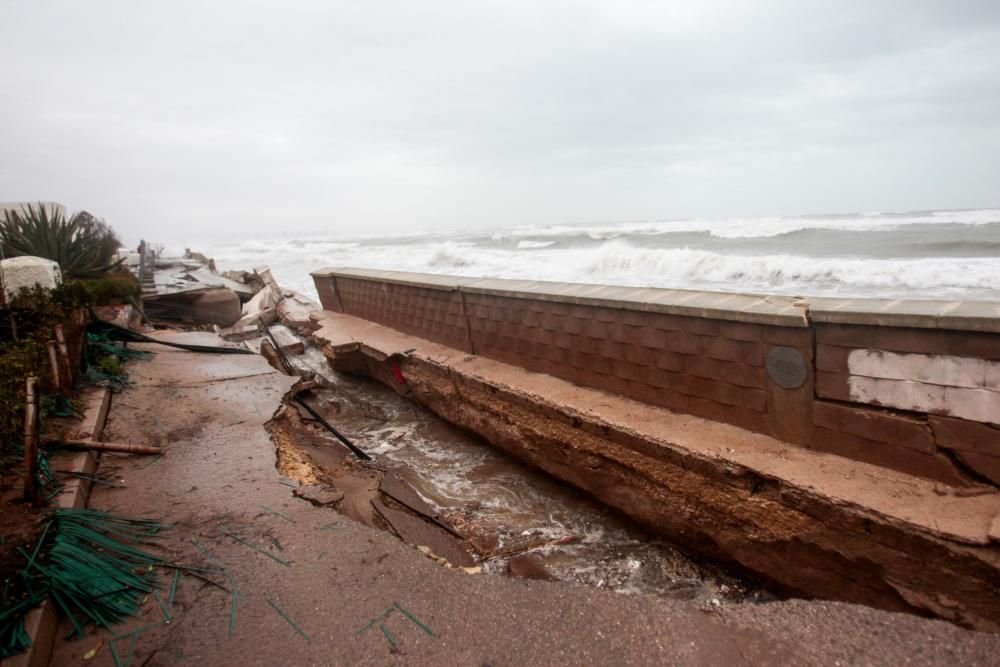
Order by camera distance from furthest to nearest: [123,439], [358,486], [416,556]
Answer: [123,439]
[358,486]
[416,556]

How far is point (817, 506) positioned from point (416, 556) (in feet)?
7.17

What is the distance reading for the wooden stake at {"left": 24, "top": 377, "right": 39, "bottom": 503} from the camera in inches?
113

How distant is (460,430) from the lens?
17.6 ft

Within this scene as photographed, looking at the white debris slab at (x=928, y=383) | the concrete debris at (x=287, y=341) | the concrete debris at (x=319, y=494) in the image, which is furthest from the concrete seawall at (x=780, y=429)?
the concrete debris at (x=287, y=341)

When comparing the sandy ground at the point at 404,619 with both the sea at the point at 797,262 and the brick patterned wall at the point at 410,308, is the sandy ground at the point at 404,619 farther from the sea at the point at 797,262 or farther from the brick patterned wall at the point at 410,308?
the sea at the point at 797,262

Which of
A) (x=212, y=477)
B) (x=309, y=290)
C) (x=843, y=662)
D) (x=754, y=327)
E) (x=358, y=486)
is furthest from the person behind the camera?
(x=309, y=290)

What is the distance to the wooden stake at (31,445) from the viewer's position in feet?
9.43

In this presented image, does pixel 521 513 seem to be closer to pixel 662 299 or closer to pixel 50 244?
pixel 662 299

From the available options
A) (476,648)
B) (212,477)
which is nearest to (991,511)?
(476,648)

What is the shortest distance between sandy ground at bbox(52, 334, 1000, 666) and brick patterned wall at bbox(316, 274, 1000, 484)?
0.84 m

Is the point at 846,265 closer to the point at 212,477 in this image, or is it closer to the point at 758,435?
the point at 758,435

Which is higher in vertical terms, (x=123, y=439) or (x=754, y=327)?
(x=754, y=327)

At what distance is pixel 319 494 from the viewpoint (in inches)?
138

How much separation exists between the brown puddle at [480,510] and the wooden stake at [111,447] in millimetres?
968
